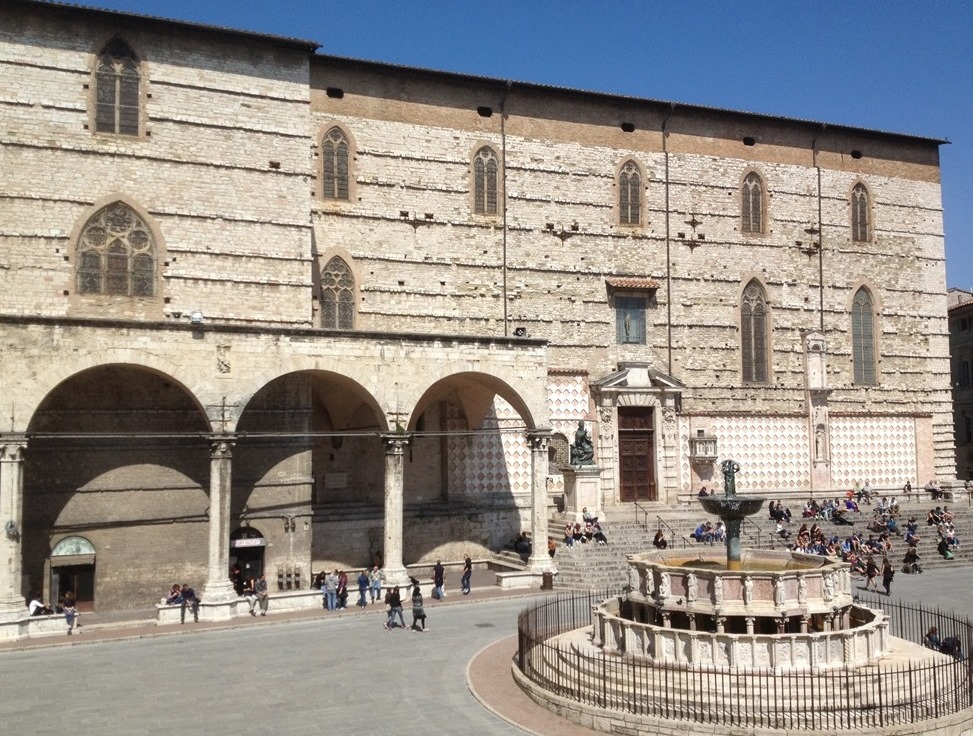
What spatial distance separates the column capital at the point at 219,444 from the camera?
22812mm

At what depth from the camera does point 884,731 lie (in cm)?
1245

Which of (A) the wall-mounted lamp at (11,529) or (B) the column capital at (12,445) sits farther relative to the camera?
(B) the column capital at (12,445)

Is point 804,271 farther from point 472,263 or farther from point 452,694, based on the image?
point 452,694

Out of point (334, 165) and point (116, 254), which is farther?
point (334, 165)

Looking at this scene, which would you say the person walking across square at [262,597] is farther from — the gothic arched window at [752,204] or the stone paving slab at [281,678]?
the gothic arched window at [752,204]

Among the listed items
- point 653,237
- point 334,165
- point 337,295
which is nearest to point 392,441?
point 337,295

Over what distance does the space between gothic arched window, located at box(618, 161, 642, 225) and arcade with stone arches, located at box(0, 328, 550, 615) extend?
9531 millimetres

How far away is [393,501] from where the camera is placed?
2472cm

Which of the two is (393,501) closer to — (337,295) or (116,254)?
(337,295)

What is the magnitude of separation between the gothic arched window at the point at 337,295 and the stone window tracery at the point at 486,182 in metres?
5.33

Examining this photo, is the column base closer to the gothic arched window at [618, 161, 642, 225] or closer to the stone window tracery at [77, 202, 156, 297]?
the stone window tracery at [77, 202, 156, 297]

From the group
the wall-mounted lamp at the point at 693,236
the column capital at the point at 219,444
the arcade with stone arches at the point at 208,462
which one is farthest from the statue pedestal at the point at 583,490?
the column capital at the point at 219,444

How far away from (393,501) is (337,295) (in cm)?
814

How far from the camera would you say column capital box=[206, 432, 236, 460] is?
22.8 metres
